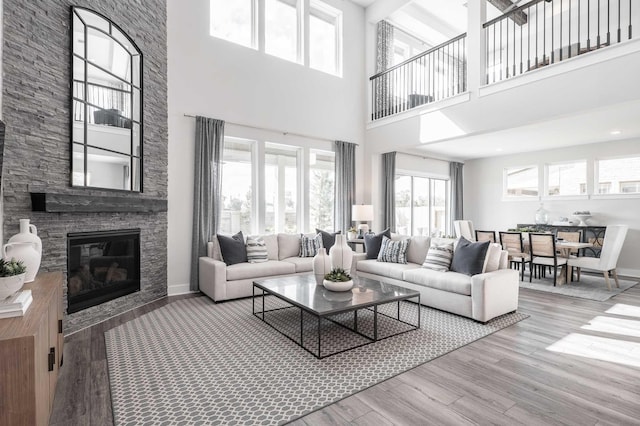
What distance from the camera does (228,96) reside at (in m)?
5.50

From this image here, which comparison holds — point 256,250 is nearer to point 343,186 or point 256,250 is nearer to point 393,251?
point 393,251

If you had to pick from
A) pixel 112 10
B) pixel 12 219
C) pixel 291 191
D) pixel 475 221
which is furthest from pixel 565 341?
pixel 475 221

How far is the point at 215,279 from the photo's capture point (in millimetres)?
4457

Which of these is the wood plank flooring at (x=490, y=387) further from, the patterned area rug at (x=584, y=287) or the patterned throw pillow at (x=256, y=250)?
the patterned throw pillow at (x=256, y=250)

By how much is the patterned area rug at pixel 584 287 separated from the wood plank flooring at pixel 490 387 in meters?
1.64

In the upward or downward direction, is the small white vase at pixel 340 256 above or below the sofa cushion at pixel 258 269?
above

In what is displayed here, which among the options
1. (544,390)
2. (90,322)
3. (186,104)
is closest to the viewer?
(544,390)

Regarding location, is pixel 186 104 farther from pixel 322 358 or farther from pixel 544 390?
pixel 544 390

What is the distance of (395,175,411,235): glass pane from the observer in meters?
8.26

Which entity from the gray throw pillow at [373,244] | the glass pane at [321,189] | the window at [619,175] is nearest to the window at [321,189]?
the glass pane at [321,189]

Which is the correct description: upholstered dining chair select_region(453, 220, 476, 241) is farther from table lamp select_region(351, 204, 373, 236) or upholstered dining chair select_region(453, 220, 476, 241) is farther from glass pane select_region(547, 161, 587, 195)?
glass pane select_region(547, 161, 587, 195)

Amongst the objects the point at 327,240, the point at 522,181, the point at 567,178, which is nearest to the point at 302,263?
the point at 327,240

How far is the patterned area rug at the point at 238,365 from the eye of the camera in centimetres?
210

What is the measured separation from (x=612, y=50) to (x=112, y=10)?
5.74m
